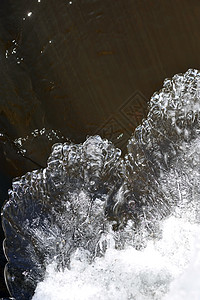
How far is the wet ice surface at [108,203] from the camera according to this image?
5.80ft

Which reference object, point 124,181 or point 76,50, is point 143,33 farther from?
point 124,181

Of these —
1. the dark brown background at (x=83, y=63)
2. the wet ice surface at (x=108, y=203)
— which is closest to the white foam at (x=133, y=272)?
the wet ice surface at (x=108, y=203)

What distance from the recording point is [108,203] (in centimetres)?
184

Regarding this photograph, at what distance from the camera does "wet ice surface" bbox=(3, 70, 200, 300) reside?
1767 millimetres

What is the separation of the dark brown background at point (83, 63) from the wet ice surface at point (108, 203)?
4.6 inches

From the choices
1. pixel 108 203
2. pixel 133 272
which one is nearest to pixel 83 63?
pixel 108 203

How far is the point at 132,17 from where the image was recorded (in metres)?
1.90

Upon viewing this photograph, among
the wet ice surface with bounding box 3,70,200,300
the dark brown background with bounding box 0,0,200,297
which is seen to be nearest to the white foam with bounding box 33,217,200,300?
the wet ice surface with bounding box 3,70,200,300

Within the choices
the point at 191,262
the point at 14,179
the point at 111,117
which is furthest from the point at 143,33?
the point at 191,262

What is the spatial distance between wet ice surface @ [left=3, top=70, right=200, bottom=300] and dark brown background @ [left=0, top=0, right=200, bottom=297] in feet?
0.38

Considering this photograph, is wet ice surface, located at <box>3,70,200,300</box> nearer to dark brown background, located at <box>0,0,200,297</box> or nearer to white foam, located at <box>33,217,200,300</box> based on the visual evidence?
white foam, located at <box>33,217,200,300</box>

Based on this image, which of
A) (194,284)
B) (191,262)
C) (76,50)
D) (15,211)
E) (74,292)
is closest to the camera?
(194,284)

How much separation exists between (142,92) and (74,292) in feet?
3.05

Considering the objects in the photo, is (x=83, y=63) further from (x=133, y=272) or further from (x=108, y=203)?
(x=133, y=272)
